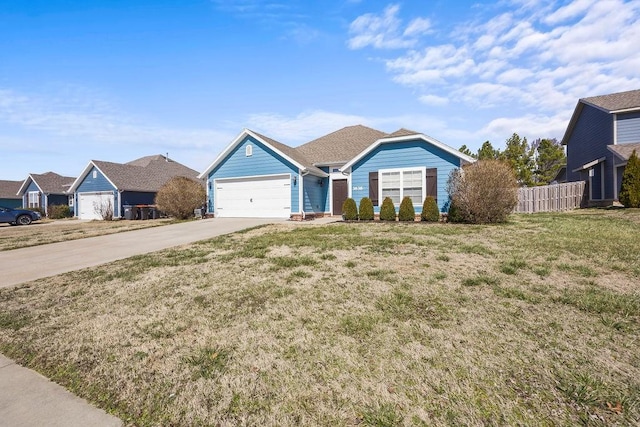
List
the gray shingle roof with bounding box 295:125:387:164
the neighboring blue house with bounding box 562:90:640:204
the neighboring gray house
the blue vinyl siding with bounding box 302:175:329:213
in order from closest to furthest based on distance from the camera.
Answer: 1. the blue vinyl siding with bounding box 302:175:329:213
2. the neighboring blue house with bounding box 562:90:640:204
3. the gray shingle roof with bounding box 295:125:387:164
4. the neighboring gray house

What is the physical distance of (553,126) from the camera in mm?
39500

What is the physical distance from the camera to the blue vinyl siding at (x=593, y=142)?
1841cm

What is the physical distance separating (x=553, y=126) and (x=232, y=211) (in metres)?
44.2

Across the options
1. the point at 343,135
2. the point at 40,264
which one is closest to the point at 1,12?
the point at 40,264

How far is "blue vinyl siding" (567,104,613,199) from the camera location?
60.4 feet

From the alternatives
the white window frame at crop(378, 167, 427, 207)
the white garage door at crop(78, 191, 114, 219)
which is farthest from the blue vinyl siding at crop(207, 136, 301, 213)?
the white garage door at crop(78, 191, 114, 219)

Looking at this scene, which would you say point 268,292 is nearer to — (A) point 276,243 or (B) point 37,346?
(B) point 37,346

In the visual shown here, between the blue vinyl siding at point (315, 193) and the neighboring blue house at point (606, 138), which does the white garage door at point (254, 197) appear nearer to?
the blue vinyl siding at point (315, 193)

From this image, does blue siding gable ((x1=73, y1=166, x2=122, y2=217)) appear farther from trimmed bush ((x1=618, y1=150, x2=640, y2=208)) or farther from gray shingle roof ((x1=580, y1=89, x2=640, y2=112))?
gray shingle roof ((x1=580, y1=89, x2=640, y2=112))

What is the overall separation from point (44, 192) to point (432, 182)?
38.7 meters

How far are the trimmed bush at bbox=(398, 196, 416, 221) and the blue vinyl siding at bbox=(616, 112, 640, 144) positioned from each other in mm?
15321

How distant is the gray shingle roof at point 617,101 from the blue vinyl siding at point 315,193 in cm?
1805

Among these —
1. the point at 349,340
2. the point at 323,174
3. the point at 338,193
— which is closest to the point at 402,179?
the point at 338,193

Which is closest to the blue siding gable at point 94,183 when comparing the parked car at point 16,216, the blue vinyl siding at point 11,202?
the parked car at point 16,216
